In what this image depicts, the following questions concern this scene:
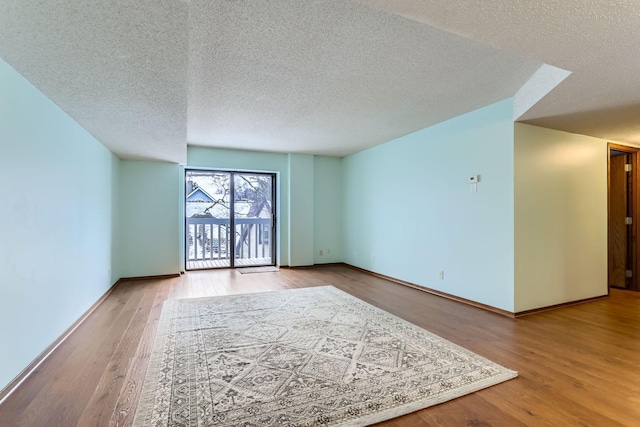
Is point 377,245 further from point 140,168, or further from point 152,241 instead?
point 140,168

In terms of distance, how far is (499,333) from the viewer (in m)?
2.90

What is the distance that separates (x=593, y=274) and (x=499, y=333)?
7.82ft

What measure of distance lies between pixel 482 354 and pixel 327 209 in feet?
15.7

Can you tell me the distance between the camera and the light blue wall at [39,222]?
1932 mm

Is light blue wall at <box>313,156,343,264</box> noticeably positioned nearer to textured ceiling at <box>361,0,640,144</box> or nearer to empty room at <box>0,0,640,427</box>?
empty room at <box>0,0,640,427</box>

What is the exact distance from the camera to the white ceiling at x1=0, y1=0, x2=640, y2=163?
63.6 inches

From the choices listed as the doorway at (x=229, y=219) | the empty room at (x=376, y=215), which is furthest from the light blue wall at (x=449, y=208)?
the doorway at (x=229, y=219)

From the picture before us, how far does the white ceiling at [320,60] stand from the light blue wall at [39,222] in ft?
0.76

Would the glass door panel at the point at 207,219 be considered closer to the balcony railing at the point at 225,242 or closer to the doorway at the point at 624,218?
the balcony railing at the point at 225,242

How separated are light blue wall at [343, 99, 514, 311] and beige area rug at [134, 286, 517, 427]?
1340mm

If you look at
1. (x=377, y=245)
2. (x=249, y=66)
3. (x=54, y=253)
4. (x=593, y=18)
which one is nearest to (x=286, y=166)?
(x=377, y=245)

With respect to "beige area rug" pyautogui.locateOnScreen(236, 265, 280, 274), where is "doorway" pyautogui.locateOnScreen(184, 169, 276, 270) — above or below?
above

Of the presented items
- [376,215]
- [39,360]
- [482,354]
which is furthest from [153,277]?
[482,354]

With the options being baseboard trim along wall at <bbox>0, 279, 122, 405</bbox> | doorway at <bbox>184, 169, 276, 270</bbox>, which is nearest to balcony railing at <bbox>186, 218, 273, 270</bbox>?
doorway at <bbox>184, 169, 276, 270</bbox>
